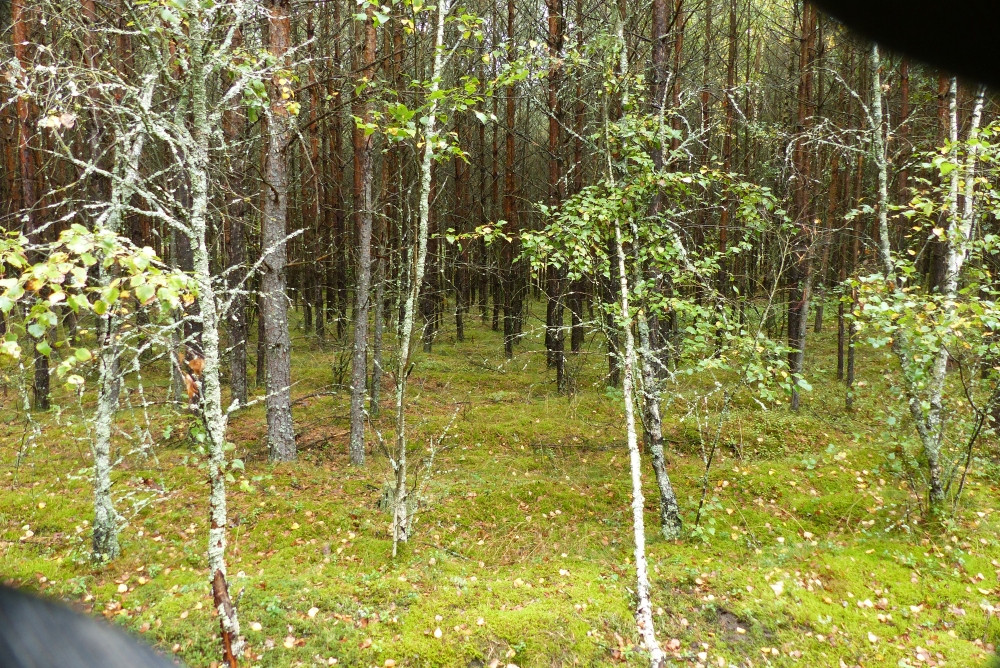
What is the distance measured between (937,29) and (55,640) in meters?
0.99

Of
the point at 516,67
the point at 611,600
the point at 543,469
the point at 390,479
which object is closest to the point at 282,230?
the point at 390,479

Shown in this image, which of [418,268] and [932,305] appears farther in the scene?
[418,268]

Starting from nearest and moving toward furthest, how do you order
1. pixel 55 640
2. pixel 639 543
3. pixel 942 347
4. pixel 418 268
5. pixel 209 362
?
pixel 55 640 → pixel 209 362 → pixel 639 543 → pixel 418 268 → pixel 942 347

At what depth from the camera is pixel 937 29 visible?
51 cm

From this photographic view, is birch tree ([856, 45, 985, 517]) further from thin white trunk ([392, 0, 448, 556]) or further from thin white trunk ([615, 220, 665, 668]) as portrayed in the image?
thin white trunk ([392, 0, 448, 556])

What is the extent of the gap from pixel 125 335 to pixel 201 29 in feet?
7.49

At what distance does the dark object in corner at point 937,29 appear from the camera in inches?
18.3

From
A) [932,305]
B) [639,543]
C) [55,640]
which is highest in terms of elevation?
[932,305]

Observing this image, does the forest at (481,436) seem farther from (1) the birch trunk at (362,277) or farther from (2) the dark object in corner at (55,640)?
(2) the dark object in corner at (55,640)

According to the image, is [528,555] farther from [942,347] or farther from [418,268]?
[942,347]

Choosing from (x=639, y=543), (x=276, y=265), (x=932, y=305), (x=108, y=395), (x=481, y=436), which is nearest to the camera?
(x=932, y=305)

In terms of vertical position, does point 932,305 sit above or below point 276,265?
below

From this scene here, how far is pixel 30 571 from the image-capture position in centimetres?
566

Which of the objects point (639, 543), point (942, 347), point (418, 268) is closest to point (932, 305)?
point (942, 347)
